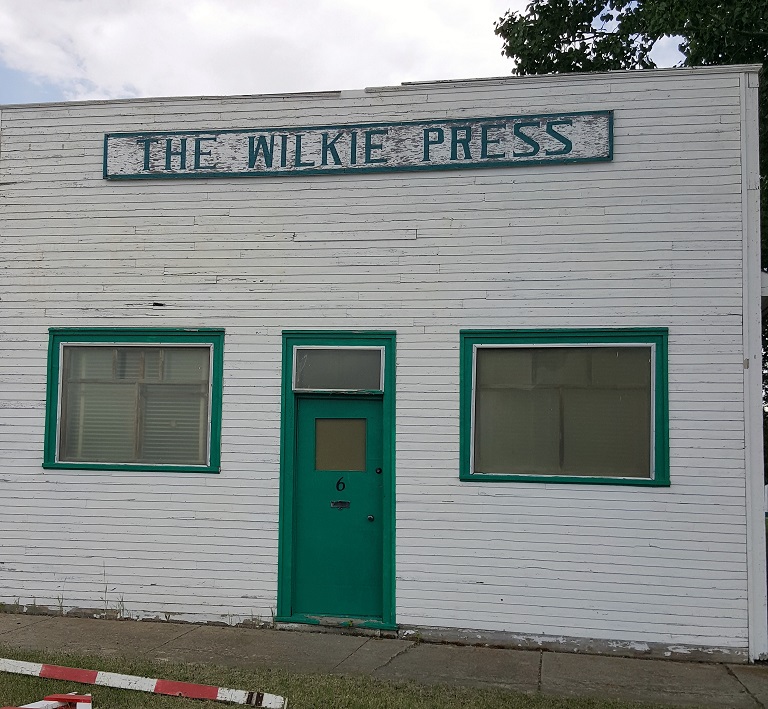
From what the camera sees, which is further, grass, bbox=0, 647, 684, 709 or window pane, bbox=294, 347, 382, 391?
window pane, bbox=294, 347, 382, 391

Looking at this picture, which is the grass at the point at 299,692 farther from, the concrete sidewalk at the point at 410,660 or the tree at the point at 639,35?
the tree at the point at 639,35

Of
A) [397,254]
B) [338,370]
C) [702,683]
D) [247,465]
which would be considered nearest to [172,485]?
[247,465]

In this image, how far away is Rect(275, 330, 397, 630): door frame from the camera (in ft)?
29.7

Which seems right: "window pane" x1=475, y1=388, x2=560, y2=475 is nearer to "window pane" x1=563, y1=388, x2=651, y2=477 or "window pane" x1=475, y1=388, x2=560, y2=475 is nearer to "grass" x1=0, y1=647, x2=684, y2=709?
"window pane" x1=563, y1=388, x2=651, y2=477

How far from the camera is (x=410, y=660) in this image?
809cm

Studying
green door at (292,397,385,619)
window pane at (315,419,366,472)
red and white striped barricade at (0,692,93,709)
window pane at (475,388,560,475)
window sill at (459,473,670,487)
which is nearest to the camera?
red and white striped barricade at (0,692,93,709)

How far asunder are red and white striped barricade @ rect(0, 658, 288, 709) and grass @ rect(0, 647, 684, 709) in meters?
0.09

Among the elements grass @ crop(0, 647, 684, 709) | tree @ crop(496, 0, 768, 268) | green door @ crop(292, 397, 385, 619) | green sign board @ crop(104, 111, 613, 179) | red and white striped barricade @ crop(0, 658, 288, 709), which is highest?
tree @ crop(496, 0, 768, 268)

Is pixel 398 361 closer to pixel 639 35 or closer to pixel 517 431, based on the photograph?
pixel 517 431

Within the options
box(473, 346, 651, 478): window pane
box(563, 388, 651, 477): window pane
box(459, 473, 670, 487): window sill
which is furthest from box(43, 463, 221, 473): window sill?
box(563, 388, 651, 477): window pane

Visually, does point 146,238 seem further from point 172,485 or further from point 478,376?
point 478,376

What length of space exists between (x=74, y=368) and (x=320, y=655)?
3.91m

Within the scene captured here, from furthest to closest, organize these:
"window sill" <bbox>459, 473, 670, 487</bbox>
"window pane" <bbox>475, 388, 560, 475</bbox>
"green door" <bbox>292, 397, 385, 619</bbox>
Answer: "green door" <bbox>292, 397, 385, 619</bbox>, "window pane" <bbox>475, 388, 560, 475</bbox>, "window sill" <bbox>459, 473, 670, 487</bbox>

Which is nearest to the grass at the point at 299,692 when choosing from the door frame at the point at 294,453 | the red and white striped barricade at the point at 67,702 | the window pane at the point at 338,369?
the red and white striped barricade at the point at 67,702
